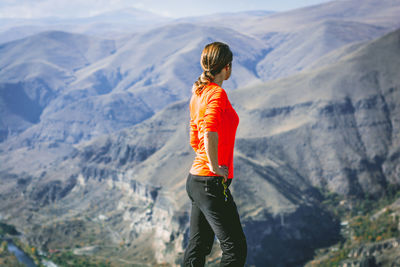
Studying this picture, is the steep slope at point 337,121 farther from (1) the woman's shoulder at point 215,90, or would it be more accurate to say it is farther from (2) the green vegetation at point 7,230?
(1) the woman's shoulder at point 215,90

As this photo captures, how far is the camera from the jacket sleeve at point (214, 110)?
19.6 ft

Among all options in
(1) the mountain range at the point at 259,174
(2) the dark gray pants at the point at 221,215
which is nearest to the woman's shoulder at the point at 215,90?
(2) the dark gray pants at the point at 221,215

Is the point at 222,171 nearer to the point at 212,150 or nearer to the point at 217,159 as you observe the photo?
the point at 217,159

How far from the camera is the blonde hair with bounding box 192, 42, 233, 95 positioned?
21.0 ft

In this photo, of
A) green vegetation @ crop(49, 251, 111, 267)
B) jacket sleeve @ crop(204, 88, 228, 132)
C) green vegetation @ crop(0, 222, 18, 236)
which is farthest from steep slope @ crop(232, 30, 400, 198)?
jacket sleeve @ crop(204, 88, 228, 132)

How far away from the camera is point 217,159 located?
609 centimetres

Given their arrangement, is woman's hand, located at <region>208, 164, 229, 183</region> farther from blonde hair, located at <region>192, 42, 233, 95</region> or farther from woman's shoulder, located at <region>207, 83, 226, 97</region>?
blonde hair, located at <region>192, 42, 233, 95</region>

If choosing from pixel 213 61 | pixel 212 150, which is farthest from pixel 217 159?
pixel 213 61

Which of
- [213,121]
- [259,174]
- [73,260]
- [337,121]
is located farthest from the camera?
[337,121]

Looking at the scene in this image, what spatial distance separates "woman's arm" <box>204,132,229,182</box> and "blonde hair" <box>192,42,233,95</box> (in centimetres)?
93

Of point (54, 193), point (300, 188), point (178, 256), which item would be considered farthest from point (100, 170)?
point (300, 188)

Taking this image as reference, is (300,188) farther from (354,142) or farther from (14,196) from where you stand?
(14,196)

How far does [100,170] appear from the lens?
457 ft

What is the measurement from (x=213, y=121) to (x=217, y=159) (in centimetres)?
60
